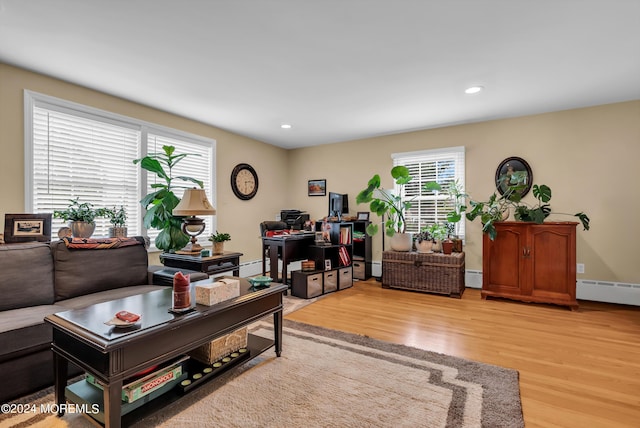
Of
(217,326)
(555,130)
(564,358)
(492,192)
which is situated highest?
(555,130)

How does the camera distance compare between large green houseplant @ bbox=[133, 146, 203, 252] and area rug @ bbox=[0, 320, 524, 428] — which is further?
large green houseplant @ bbox=[133, 146, 203, 252]

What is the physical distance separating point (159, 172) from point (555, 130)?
5.03 meters

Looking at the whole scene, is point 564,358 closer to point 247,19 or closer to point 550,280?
point 550,280

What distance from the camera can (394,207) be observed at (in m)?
4.70

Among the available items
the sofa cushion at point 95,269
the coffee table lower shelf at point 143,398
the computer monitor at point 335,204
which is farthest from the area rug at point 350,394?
the computer monitor at point 335,204

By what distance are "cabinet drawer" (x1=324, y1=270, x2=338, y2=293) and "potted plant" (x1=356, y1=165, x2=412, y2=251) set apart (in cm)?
93

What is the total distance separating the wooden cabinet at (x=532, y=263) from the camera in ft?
11.6

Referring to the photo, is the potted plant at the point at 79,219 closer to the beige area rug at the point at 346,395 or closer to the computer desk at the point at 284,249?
the beige area rug at the point at 346,395

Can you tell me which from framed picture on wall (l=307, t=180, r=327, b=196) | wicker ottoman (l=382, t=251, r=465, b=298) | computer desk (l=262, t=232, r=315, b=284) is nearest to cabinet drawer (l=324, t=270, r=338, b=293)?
computer desk (l=262, t=232, r=315, b=284)

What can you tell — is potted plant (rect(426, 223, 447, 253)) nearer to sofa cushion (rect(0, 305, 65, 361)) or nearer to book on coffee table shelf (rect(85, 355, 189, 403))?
book on coffee table shelf (rect(85, 355, 189, 403))

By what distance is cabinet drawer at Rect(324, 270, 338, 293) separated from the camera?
4281 millimetres

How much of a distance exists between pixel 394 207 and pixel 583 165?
8.03 ft

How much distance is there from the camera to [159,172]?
132 inches

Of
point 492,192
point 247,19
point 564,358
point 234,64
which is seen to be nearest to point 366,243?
point 492,192
